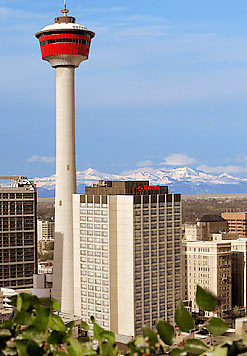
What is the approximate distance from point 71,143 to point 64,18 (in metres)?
23.4

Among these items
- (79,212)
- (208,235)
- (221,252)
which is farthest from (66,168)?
(208,235)

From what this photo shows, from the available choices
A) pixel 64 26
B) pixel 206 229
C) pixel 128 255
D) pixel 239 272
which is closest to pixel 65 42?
pixel 64 26

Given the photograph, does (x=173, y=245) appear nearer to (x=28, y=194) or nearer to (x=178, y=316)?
(x=28, y=194)

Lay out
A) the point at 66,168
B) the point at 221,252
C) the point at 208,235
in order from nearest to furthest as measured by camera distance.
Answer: the point at 66,168, the point at 221,252, the point at 208,235

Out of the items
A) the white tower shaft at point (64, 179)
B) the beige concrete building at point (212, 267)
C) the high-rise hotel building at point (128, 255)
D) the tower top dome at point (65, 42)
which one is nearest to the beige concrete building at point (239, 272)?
the beige concrete building at point (212, 267)

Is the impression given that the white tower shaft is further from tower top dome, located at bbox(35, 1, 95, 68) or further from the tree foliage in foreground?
the tree foliage in foreground

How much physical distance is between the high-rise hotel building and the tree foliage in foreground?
277ft

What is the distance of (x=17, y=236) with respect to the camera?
5625 inches

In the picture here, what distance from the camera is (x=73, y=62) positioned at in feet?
372

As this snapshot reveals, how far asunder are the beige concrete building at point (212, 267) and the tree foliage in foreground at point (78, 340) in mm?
119015

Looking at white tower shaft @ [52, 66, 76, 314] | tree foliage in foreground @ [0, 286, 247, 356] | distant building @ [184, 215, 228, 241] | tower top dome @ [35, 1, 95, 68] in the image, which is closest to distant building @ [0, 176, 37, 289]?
white tower shaft @ [52, 66, 76, 314]

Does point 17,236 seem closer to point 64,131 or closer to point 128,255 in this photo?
point 64,131

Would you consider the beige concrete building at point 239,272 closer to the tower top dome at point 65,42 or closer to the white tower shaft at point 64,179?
the white tower shaft at point 64,179

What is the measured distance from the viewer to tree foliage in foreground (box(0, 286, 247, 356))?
6410 mm
